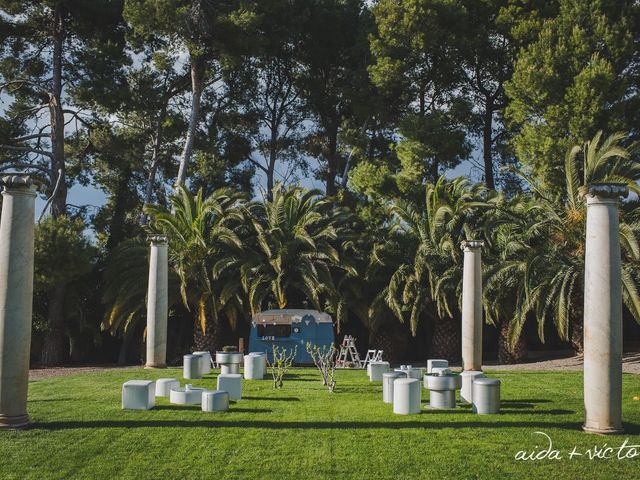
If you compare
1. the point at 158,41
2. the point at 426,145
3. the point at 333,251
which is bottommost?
the point at 333,251

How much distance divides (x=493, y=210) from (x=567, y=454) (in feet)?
45.0

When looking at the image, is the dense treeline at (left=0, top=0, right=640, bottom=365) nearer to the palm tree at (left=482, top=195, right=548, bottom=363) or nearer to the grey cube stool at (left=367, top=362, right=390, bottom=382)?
the palm tree at (left=482, top=195, right=548, bottom=363)

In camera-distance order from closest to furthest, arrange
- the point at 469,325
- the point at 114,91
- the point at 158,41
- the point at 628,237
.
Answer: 1. the point at 469,325
2. the point at 628,237
3. the point at 114,91
4. the point at 158,41

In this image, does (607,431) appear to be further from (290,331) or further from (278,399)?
(290,331)

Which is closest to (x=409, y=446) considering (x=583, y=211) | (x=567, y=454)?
(x=567, y=454)

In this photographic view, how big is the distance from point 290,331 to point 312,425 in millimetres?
9778

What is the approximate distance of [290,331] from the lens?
18.0 m

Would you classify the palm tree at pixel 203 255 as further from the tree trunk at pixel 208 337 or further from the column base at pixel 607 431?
the column base at pixel 607 431

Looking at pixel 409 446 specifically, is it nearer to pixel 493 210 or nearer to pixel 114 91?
pixel 493 210

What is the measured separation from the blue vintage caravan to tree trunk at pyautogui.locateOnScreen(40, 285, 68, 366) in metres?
7.06

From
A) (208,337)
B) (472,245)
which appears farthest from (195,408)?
(208,337)

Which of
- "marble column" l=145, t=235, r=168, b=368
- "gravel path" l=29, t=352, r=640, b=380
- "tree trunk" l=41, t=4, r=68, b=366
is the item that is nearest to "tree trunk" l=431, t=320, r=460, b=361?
"gravel path" l=29, t=352, r=640, b=380

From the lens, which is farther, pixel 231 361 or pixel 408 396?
pixel 231 361

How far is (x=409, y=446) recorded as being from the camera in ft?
23.7
